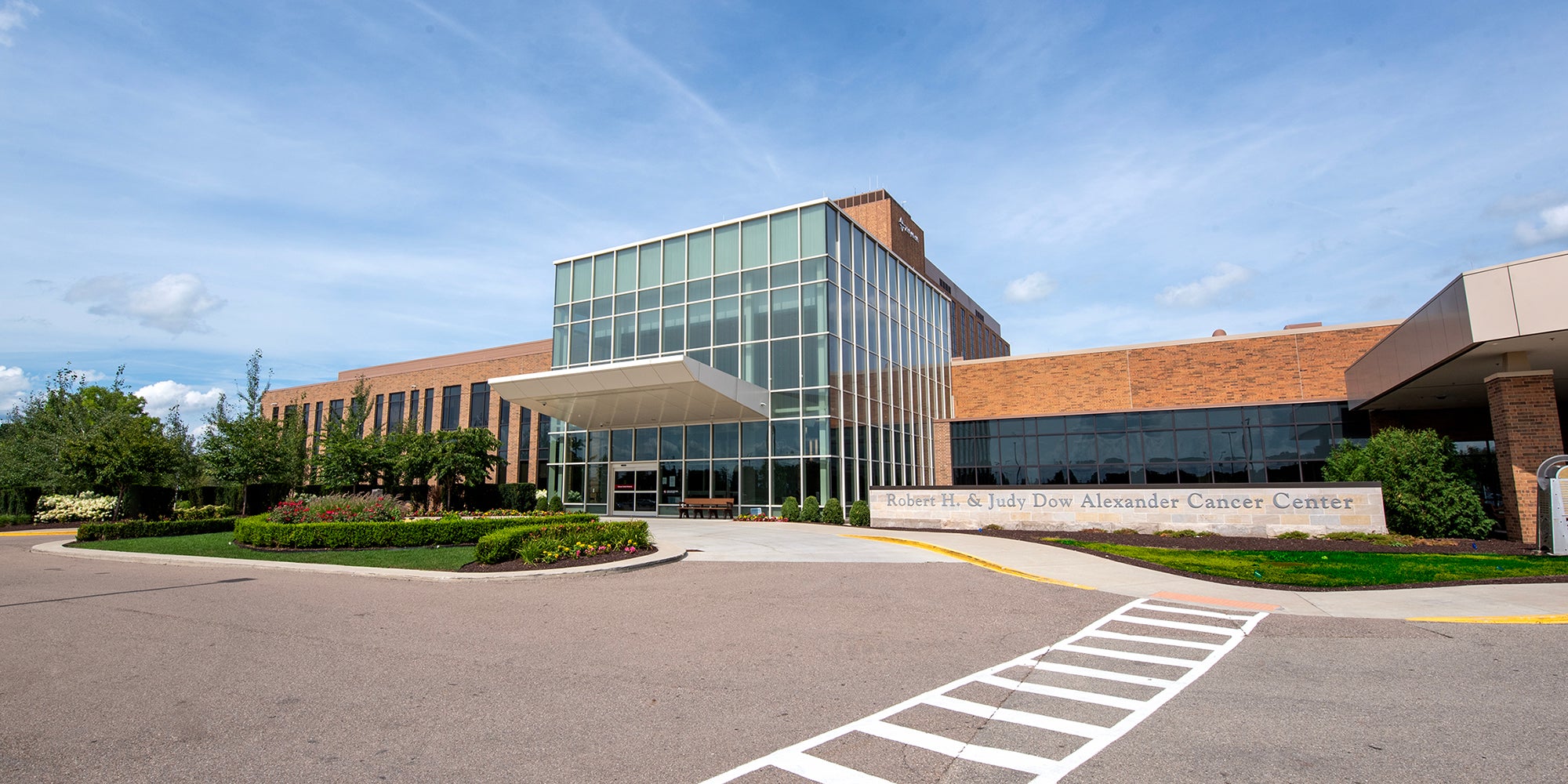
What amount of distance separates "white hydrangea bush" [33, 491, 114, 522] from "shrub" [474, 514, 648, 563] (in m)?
27.3

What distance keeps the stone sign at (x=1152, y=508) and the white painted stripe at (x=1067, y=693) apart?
51.7 ft

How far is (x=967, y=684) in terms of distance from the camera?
6.20 metres

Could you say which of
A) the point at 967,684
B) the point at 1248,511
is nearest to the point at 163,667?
the point at 967,684

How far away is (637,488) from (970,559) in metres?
18.8

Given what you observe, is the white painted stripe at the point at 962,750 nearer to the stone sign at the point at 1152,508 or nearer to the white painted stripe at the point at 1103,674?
the white painted stripe at the point at 1103,674

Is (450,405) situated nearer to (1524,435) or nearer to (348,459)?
(348,459)

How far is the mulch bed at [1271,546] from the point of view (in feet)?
35.6

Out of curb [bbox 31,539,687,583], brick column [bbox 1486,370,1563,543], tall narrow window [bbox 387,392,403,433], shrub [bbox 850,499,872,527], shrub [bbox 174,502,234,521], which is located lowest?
curb [bbox 31,539,687,583]

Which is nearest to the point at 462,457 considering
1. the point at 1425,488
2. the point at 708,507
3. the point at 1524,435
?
the point at 708,507

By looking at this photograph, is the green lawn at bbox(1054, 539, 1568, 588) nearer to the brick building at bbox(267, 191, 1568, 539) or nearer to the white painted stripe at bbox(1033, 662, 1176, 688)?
the white painted stripe at bbox(1033, 662, 1176, 688)

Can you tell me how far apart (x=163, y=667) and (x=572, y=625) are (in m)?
3.62

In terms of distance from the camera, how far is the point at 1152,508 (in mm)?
20094

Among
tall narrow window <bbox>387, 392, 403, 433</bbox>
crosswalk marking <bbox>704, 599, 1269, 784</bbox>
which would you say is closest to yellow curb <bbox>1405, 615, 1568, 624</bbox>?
crosswalk marking <bbox>704, 599, 1269, 784</bbox>

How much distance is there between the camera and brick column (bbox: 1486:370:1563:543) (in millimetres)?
15375
